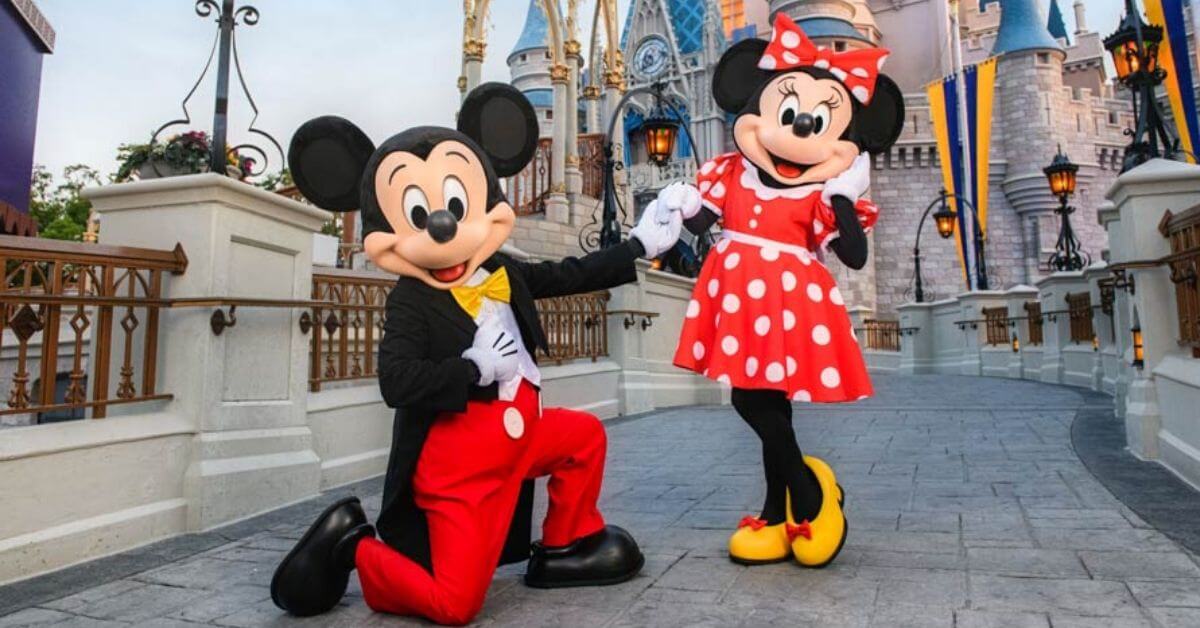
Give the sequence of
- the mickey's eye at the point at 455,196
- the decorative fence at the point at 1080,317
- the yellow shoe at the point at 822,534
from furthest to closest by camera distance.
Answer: the decorative fence at the point at 1080,317 < the yellow shoe at the point at 822,534 < the mickey's eye at the point at 455,196

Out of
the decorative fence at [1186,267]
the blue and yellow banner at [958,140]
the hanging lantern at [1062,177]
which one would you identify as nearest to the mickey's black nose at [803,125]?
the decorative fence at [1186,267]


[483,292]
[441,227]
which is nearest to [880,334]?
[483,292]

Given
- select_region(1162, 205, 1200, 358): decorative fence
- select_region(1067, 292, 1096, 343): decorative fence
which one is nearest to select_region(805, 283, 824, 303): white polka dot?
select_region(1162, 205, 1200, 358): decorative fence

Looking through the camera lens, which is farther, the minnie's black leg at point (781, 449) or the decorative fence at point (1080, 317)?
the decorative fence at point (1080, 317)

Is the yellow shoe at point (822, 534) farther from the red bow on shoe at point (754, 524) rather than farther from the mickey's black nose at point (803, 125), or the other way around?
the mickey's black nose at point (803, 125)

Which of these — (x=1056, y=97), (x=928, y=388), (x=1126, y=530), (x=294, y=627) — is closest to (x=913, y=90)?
(x=1056, y=97)

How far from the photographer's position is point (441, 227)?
2.34m

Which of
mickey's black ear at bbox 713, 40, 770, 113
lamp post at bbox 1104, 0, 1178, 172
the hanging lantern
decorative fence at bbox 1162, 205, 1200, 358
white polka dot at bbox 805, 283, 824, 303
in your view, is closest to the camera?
white polka dot at bbox 805, 283, 824, 303

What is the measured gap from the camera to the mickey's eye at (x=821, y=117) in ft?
9.66

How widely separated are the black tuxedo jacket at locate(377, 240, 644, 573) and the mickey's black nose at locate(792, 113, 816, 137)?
4.12ft

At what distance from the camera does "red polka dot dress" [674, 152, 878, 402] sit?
2.73 metres

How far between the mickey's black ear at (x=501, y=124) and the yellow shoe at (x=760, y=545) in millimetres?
1715

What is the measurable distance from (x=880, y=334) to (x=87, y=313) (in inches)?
868

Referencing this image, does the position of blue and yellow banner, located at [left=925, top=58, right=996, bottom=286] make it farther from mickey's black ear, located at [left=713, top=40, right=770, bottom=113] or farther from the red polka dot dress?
the red polka dot dress
